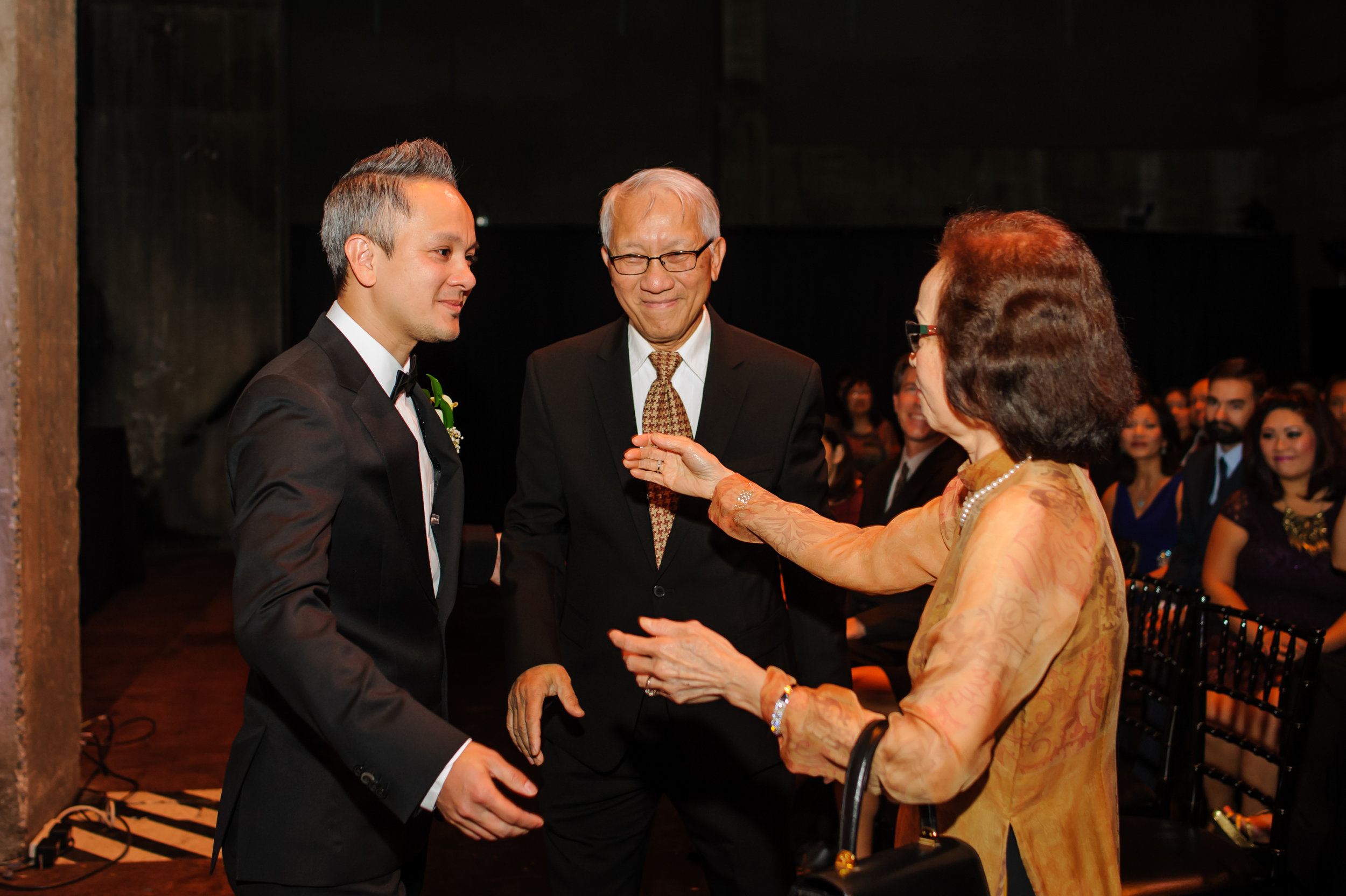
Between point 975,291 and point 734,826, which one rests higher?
point 975,291

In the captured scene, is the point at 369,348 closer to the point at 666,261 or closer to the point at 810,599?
the point at 666,261

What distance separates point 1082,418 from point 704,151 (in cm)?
978

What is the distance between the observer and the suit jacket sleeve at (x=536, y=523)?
1.95m

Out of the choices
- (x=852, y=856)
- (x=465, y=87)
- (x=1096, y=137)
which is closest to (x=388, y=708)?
(x=852, y=856)

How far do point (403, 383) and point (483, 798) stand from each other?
2.40 ft

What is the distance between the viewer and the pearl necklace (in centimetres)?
127

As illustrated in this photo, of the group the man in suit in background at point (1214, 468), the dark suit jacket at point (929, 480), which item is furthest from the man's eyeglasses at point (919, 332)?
the man in suit in background at point (1214, 468)

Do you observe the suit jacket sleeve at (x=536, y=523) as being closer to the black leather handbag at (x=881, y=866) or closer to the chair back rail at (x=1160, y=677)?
the black leather handbag at (x=881, y=866)

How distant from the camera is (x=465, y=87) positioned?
33.3 feet

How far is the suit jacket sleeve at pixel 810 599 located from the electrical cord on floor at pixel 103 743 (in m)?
2.76

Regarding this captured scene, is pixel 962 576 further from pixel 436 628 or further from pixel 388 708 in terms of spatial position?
pixel 436 628

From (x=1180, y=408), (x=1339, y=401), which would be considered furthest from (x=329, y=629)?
(x=1180, y=408)

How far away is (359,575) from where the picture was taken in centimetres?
152

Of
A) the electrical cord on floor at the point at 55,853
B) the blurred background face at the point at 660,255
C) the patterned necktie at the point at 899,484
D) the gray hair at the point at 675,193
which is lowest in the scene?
the electrical cord on floor at the point at 55,853
